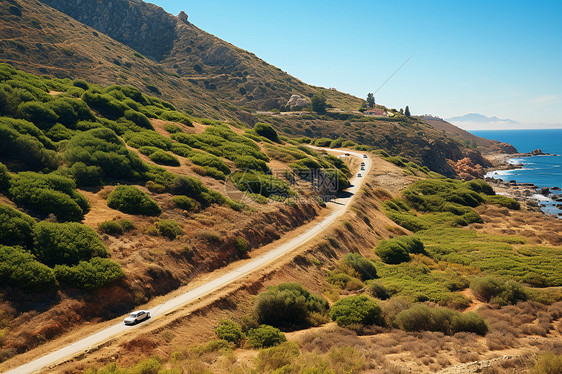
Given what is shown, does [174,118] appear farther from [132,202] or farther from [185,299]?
[185,299]

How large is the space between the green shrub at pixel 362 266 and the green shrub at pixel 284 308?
8.62m

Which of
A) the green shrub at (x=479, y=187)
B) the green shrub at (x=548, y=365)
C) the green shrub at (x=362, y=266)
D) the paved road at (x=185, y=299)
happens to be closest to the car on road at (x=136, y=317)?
the paved road at (x=185, y=299)

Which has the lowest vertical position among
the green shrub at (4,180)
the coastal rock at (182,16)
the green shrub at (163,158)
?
the green shrub at (4,180)

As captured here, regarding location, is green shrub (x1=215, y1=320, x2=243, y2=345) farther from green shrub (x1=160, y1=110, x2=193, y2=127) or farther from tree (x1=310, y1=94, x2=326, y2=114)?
tree (x1=310, y1=94, x2=326, y2=114)

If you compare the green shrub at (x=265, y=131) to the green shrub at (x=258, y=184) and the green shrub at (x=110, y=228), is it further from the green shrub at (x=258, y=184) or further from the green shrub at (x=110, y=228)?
the green shrub at (x=110, y=228)

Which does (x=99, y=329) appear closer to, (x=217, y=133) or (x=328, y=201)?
(x=328, y=201)

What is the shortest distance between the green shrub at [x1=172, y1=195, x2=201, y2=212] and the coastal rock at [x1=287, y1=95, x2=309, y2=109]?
345 feet

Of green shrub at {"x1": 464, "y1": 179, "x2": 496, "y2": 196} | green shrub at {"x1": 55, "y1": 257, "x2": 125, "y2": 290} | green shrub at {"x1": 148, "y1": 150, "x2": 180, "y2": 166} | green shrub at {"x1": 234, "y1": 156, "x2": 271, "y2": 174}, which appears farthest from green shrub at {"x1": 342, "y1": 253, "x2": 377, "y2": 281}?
green shrub at {"x1": 464, "y1": 179, "x2": 496, "y2": 196}

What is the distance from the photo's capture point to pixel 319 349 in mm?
15195

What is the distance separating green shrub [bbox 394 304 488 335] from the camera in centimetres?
1719

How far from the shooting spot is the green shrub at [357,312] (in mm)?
18516

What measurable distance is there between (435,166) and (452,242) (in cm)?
7286

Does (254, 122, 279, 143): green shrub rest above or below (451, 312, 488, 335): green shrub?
above

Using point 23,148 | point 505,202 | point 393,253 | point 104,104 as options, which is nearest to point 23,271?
point 23,148
